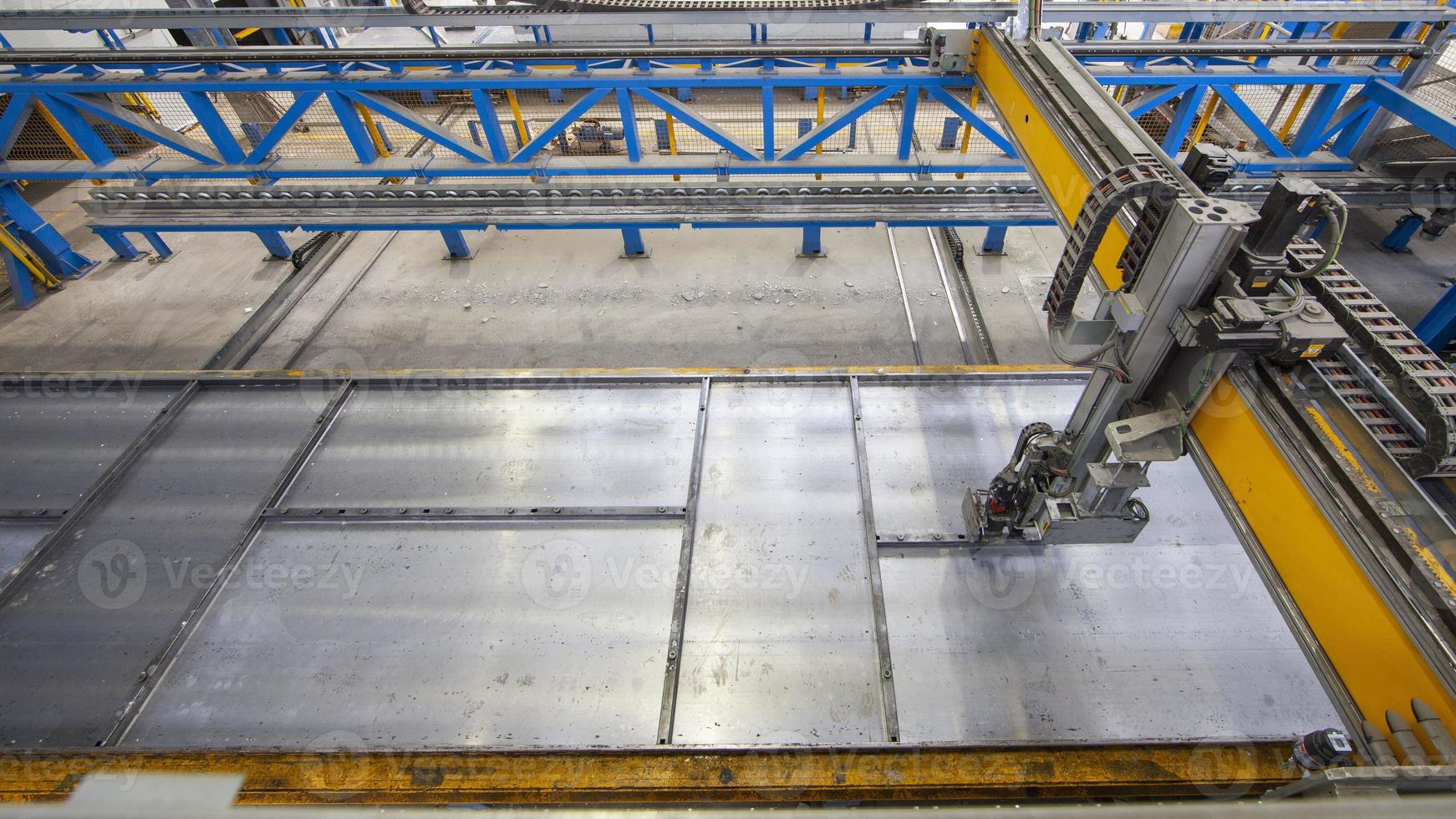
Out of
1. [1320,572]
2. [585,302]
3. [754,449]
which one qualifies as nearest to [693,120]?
[585,302]

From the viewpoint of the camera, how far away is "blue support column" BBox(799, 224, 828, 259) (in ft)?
19.6

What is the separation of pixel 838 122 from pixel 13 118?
616 centimetres

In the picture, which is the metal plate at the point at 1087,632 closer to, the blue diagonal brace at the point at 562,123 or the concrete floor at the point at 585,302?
the concrete floor at the point at 585,302

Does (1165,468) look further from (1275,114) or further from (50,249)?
(50,249)

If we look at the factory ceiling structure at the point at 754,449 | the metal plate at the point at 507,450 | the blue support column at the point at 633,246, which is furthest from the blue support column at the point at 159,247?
the blue support column at the point at 633,246

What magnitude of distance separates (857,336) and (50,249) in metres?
7.52

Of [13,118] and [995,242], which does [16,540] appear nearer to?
[13,118]

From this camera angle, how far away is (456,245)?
6117mm

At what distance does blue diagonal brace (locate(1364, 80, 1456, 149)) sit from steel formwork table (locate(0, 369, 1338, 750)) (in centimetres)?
322

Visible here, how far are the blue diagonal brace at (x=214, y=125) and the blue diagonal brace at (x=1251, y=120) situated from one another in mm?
7202

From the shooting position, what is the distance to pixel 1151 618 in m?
2.75

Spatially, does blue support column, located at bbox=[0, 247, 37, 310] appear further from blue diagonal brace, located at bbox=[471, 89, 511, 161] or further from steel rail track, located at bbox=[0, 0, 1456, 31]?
blue diagonal brace, located at bbox=[471, 89, 511, 161]

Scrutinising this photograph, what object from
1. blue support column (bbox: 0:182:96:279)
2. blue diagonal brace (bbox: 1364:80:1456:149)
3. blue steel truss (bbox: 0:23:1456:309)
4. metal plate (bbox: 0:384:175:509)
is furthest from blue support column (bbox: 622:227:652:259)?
blue diagonal brace (bbox: 1364:80:1456:149)

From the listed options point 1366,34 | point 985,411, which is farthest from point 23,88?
point 1366,34
